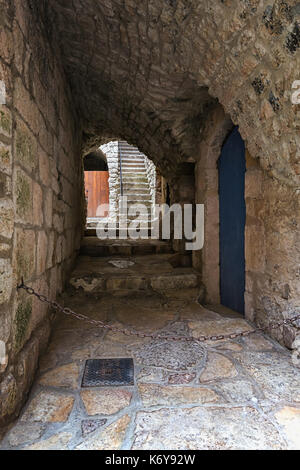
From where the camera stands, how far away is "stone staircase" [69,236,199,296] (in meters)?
3.49

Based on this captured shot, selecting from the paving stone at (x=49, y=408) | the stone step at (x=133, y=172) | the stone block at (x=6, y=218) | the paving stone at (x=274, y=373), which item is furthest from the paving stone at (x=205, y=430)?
the stone step at (x=133, y=172)

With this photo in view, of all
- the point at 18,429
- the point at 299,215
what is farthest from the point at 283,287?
the point at 18,429

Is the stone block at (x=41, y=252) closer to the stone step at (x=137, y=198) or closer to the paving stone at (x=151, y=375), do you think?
the paving stone at (x=151, y=375)

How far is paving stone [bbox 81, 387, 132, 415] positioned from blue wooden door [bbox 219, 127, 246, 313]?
69.6 inches

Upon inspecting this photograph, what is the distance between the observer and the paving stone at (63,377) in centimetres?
172

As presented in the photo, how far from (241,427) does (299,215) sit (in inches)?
53.4

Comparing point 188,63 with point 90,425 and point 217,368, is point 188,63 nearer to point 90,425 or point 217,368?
point 217,368

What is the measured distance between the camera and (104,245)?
4980 millimetres

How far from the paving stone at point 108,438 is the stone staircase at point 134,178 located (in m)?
8.22

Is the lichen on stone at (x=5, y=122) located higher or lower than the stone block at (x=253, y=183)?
higher

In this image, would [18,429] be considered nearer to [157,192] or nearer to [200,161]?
[200,161]

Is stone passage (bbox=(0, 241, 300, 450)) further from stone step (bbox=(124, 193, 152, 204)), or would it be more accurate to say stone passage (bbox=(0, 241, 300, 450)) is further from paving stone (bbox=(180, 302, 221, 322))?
stone step (bbox=(124, 193, 152, 204))

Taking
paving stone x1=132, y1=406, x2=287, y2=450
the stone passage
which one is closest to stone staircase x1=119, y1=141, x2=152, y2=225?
the stone passage

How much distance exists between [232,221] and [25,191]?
2.16 m
